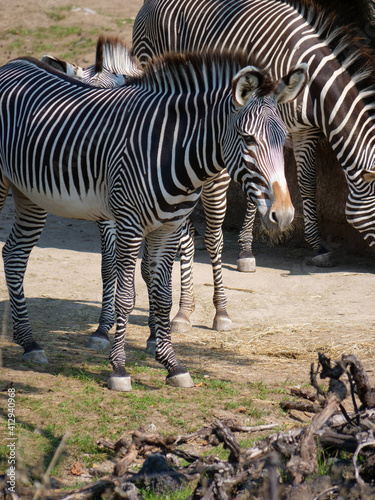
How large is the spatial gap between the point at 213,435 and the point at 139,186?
72.2 inches

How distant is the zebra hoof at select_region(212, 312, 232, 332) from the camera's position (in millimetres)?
6555

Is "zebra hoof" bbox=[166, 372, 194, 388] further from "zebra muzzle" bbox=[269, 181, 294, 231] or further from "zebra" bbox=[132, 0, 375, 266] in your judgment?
"zebra" bbox=[132, 0, 375, 266]

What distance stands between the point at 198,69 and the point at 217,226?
7.85 feet

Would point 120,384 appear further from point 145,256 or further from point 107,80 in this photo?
point 107,80

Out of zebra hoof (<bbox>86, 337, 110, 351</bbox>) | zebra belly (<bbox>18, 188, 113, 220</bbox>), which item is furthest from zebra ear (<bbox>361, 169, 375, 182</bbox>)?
zebra hoof (<bbox>86, 337, 110, 351</bbox>)

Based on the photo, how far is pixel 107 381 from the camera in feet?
15.8

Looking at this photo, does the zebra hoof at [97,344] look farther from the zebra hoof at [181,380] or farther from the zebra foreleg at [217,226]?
the zebra foreleg at [217,226]

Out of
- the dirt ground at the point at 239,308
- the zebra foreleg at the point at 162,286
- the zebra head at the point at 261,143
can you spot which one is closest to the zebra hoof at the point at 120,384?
the zebra foreleg at the point at 162,286

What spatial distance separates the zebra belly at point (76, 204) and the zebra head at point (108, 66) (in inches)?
90.9

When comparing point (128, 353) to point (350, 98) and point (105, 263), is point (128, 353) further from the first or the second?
point (350, 98)

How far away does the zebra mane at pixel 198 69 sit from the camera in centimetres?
447

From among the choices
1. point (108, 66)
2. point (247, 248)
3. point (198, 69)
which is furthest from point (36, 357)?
point (247, 248)

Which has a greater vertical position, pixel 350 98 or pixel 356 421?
pixel 350 98

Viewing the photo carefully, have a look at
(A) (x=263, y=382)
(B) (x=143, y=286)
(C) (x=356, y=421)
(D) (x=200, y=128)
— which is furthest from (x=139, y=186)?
(B) (x=143, y=286)
